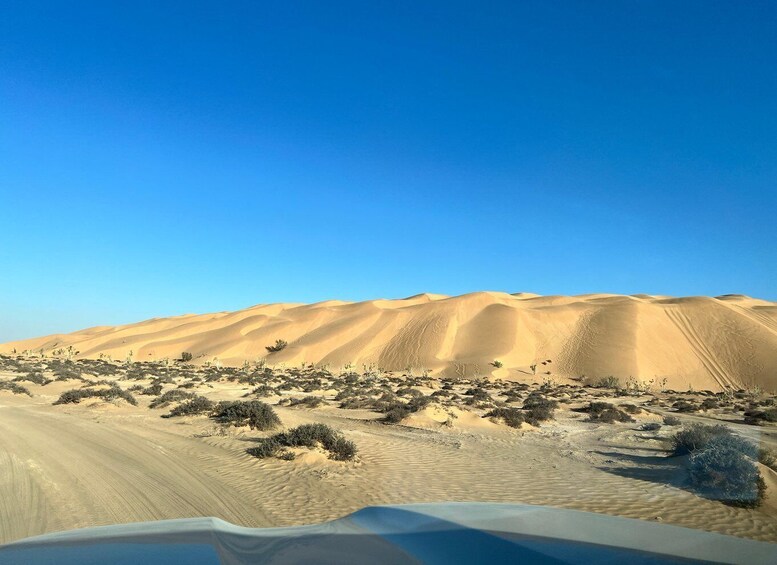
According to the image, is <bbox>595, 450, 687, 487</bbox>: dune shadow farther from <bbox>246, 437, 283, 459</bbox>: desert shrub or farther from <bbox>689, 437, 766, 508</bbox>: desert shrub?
<bbox>246, 437, 283, 459</bbox>: desert shrub

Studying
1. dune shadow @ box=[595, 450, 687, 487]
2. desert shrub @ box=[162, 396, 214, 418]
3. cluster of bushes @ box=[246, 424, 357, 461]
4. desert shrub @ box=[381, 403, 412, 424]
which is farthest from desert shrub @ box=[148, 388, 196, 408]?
dune shadow @ box=[595, 450, 687, 487]

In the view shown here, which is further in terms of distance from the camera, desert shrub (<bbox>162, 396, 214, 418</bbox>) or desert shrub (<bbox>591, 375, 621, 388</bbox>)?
desert shrub (<bbox>591, 375, 621, 388</bbox>)

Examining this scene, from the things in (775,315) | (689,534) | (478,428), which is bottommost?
(478,428)

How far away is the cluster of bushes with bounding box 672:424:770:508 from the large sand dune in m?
40.9

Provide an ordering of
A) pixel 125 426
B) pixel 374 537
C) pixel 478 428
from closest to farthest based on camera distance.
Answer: pixel 374 537
pixel 125 426
pixel 478 428

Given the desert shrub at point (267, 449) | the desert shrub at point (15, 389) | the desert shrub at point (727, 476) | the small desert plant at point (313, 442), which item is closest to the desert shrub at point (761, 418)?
the desert shrub at point (727, 476)

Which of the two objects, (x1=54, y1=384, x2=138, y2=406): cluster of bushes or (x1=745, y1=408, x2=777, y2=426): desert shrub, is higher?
(x1=54, y1=384, x2=138, y2=406): cluster of bushes

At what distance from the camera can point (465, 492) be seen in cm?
917

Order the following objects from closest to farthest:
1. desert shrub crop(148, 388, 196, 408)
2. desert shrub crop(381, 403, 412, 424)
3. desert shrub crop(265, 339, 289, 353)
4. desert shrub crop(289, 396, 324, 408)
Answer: desert shrub crop(381, 403, 412, 424), desert shrub crop(148, 388, 196, 408), desert shrub crop(289, 396, 324, 408), desert shrub crop(265, 339, 289, 353)

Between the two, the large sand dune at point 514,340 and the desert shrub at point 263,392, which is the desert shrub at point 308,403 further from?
the large sand dune at point 514,340

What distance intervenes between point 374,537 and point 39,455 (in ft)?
33.2

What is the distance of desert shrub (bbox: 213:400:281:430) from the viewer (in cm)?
1528

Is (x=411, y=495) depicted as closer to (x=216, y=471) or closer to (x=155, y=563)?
(x=216, y=471)

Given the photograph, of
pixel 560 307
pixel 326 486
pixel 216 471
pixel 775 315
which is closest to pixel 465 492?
pixel 326 486
